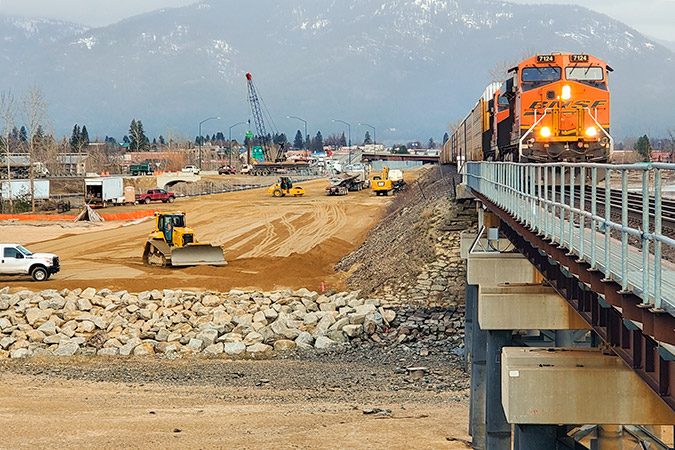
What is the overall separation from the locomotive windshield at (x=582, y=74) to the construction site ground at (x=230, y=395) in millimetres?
10065

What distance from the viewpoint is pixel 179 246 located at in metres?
44.8

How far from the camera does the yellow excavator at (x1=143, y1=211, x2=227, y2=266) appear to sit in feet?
145

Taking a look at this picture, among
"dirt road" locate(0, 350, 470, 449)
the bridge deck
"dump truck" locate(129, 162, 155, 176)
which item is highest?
"dump truck" locate(129, 162, 155, 176)

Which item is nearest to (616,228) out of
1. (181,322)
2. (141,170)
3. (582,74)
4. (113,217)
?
(582,74)

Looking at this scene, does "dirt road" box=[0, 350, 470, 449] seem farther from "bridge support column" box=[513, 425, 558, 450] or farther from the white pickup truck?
the white pickup truck

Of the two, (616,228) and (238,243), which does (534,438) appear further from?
(238,243)

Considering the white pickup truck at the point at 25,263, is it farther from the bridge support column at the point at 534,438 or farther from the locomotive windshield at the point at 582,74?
the bridge support column at the point at 534,438

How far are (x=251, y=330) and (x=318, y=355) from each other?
11.9ft

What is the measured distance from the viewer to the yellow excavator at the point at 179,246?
44.3 meters

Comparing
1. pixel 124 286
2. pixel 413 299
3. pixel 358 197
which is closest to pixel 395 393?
pixel 413 299

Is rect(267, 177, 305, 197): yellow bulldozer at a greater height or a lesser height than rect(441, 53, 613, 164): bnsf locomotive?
lesser

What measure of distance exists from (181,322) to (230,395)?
10417mm

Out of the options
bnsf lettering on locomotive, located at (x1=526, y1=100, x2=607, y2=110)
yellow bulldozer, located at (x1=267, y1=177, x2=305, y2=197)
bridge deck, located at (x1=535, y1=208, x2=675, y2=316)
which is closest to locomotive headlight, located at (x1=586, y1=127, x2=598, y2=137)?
bnsf lettering on locomotive, located at (x1=526, y1=100, x2=607, y2=110)

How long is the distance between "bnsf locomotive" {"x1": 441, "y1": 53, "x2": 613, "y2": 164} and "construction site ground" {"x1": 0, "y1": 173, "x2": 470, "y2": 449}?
24.7ft
